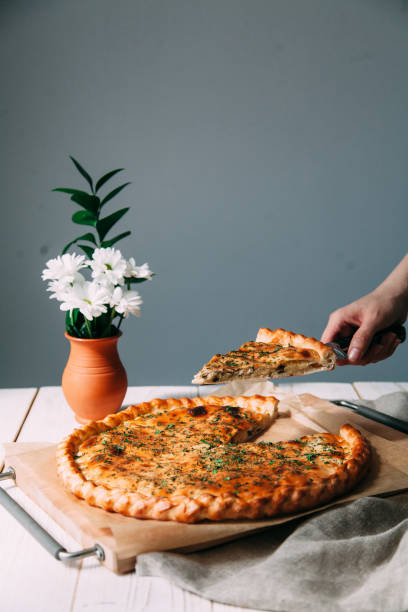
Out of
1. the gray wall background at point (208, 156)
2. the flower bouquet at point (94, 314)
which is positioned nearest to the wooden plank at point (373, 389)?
the flower bouquet at point (94, 314)

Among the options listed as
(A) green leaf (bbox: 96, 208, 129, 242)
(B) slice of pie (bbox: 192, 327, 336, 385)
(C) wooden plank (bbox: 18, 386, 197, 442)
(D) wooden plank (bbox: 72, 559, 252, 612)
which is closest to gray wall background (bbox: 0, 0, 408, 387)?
(C) wooden plank (bbox: 18, 386, 197, 442)

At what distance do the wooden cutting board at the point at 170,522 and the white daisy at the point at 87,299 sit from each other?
475 mm

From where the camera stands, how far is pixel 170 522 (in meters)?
1.49

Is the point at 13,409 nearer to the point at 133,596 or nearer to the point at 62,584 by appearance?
the point at 62,584

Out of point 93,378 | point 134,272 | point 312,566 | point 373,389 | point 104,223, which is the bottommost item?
point 373,389

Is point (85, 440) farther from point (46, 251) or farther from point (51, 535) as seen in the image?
point (46, 251)

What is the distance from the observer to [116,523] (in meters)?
1.50

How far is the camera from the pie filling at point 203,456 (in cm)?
164

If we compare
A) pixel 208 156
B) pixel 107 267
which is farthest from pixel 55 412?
pixel 208 156

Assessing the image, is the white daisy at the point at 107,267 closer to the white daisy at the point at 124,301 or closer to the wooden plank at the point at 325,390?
the white daisy at the point at 124,301

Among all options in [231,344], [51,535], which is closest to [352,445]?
[51,535]

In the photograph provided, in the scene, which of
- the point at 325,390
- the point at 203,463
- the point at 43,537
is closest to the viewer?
the point at 43,537

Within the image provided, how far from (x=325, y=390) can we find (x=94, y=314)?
1162mm

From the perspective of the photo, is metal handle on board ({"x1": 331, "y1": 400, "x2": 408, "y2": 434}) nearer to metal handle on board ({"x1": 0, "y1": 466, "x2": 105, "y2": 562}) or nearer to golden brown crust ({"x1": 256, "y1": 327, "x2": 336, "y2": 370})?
golden brown crust ({"x1": 256, "y1": 327, "x2": 336, "y2": 370})
